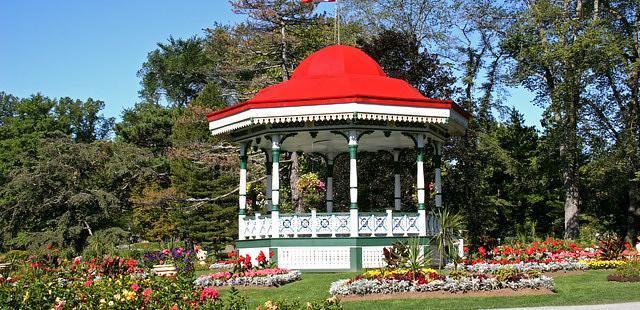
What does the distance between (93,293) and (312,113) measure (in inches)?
505

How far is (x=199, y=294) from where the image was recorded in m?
10.7

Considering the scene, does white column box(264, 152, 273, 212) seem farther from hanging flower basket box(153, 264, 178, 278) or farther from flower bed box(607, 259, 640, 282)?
flower bed box(607, 259, 640, 282)

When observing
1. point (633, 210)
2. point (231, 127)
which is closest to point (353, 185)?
point (231, 127)

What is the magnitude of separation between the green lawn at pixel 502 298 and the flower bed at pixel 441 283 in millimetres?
417

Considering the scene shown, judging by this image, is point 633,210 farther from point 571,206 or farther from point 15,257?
point 15,257

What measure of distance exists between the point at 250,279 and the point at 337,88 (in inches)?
296

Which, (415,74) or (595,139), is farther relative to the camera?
(595,139)

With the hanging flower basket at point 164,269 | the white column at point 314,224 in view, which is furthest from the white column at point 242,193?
the hanging flower basket at point 164,269

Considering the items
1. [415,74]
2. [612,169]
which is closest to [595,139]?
[612,169]

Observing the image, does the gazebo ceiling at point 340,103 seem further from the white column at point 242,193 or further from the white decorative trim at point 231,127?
the white column at point 242,193

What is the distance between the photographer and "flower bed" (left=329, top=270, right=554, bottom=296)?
639 inches

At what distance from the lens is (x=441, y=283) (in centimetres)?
1636

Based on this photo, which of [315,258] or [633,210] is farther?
[633,210]

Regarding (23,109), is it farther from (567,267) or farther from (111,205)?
(567,267)
